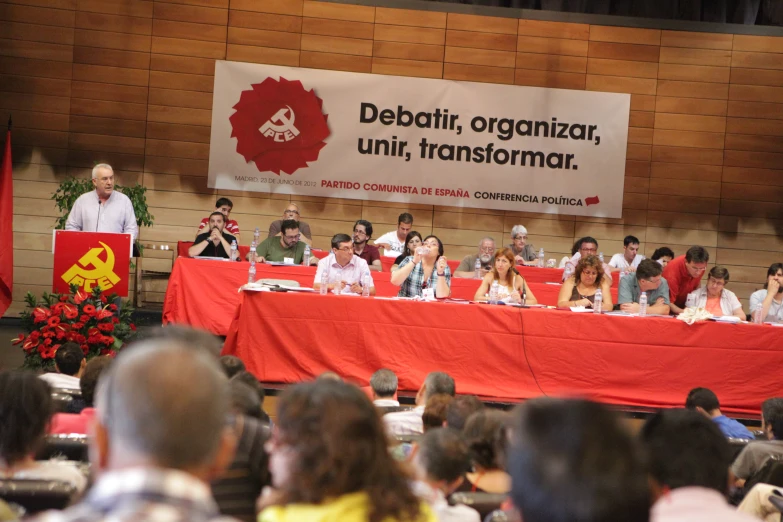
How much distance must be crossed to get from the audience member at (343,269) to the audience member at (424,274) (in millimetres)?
248

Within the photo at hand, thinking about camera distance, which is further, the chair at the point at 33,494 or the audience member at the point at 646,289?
the audience member at the point at 646,289

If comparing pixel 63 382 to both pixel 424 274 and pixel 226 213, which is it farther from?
pixel 226 213

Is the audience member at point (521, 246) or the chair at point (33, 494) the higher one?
the audience member at point (521, 246)

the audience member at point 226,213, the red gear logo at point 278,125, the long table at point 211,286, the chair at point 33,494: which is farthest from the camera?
the red gear logo at point 278,125

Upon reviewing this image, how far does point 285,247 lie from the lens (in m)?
7.54

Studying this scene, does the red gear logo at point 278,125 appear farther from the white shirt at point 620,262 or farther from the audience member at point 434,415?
the audience member at point 434,415

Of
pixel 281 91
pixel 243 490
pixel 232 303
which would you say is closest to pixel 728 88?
pixel 281 91

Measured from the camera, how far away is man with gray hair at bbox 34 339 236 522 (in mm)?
835

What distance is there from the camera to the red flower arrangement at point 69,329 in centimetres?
499

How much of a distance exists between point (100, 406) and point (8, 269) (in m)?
6.97

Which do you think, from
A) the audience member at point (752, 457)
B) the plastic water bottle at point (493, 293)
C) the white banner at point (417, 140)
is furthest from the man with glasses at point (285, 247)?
the audience member at point (752, 457)

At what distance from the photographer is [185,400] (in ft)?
2.92

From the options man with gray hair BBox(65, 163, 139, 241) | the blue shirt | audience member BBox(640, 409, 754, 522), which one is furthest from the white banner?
audience member BBox(640, 409, 754, 522)

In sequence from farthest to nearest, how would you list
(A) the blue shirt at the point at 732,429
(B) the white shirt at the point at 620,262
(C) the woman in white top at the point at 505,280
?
(B) the white shirt at the point at 620,262 < (C) the woman in white top at the point at 505,280 < (A) the blue shirt at the point at 732,429
